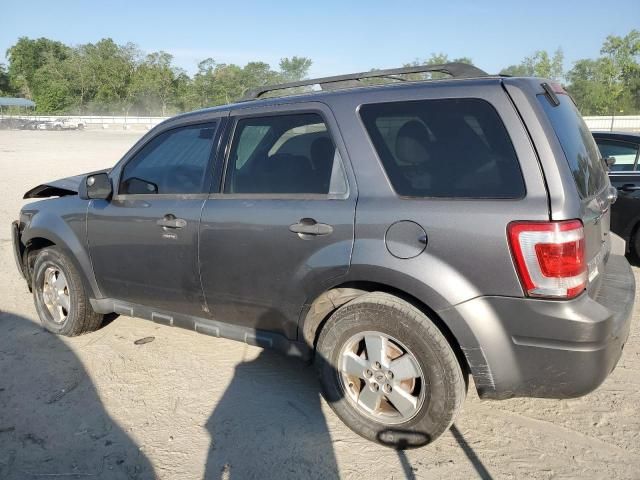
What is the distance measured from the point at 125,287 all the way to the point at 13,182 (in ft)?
37.8

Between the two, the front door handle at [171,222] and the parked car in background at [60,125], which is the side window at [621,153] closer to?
the front door handle at [171,222]

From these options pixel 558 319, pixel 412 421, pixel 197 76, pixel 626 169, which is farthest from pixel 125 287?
pixel 197 76

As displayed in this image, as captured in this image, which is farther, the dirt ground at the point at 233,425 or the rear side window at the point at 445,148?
the dirt ground at the point at 233,425

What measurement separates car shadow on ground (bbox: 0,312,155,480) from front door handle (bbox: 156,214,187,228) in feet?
3.90

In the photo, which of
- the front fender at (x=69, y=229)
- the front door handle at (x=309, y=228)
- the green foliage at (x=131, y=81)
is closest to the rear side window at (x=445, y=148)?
the front door handle at (x=309, y=228)

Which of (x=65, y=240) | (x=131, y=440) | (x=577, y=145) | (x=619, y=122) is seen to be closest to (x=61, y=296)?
(x=65, y=240)

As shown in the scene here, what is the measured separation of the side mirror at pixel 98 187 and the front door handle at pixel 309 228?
5.48 feet

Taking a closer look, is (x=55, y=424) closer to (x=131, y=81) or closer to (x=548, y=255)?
(x=548, y=255)

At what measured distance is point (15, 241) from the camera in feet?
15.3

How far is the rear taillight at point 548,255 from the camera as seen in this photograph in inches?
90.9

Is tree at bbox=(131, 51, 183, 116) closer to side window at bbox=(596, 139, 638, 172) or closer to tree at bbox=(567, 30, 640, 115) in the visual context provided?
tree at bbox=(567, 30, 640, 115)

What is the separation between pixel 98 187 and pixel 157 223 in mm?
662

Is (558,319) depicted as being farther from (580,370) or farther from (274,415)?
(274,415)

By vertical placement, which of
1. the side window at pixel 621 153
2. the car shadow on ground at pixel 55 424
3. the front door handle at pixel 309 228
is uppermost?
the side window at pixel 621 153
